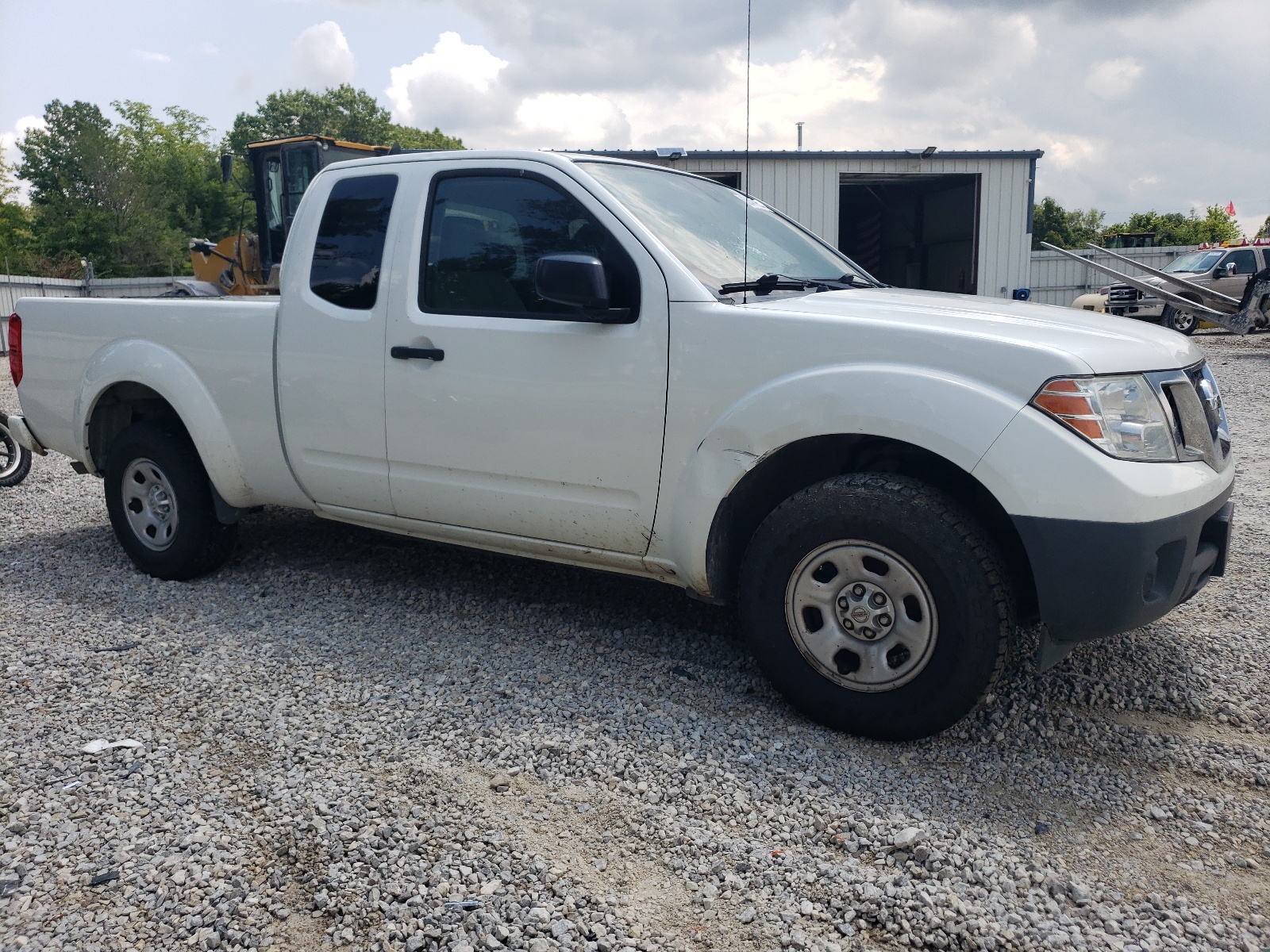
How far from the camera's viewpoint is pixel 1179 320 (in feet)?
67.9

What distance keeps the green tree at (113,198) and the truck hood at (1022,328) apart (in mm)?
56822

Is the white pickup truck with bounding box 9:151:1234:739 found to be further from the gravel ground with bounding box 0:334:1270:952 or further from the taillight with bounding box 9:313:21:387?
the taillight with bounding box 9:313:21:387

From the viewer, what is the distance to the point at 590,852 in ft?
8.79

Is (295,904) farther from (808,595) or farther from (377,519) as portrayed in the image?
(377,519)

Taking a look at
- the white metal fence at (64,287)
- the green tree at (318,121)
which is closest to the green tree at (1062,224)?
the green tree at (318,121)

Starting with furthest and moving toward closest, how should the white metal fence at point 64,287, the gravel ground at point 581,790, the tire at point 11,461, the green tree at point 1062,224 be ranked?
the green tree at point 1062,224 < the white metal fence at point 64,287 < the tire at point 11,461 < the gravel ground at point 581,790

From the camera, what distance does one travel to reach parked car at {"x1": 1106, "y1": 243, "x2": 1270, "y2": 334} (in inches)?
808

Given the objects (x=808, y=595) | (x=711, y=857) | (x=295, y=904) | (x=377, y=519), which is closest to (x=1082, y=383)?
(x=808, y=595)

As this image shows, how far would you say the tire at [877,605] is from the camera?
3.00 m

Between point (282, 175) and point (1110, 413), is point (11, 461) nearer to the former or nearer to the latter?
point (282, 175)

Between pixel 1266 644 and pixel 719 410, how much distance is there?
2471 millimetres

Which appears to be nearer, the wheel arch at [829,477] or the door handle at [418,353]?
the wheel arch at [829,477]

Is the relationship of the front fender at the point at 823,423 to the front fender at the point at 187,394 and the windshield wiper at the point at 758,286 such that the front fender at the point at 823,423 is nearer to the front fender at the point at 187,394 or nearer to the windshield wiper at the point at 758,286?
the windshield wiper at the point at 758,286

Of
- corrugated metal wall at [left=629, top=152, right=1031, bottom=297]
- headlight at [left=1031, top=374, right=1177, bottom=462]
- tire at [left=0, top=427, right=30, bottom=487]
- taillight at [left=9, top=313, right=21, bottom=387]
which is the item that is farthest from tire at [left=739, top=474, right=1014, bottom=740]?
corrugated metal wall at [left=629, top=152, right=1031, bottom=297]
